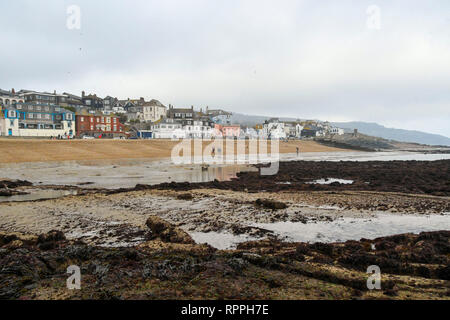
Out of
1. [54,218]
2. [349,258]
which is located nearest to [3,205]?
[54,218]

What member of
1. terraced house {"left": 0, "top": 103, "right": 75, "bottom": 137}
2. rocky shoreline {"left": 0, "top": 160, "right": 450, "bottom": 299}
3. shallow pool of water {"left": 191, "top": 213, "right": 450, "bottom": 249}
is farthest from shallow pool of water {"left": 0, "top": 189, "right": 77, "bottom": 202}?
terraced house {"left": 0, "top": 103, "right": 75, "bottom": 137}

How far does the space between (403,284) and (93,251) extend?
22.5 feet

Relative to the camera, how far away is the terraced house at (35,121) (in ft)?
209

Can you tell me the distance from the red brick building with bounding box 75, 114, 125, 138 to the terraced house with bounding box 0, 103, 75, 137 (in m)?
2.33

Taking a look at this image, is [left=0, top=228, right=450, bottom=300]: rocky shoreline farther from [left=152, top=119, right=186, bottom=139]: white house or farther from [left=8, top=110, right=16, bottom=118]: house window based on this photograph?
[left=152, top=119, right=186, bottom=139]: white house

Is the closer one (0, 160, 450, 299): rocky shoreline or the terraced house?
(0, 160, 450, 299): rocky shoreline

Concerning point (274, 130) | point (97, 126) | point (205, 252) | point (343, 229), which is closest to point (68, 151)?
point (97, 126)

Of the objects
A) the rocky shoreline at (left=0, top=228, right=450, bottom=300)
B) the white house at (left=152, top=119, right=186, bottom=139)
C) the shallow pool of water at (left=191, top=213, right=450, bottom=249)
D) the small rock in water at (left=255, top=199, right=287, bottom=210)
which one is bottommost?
the shallow pool of water at (left=191, top=213, right=450, bottom=249)

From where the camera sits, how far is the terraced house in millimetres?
63562

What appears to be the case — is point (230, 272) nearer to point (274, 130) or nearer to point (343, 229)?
point (343, 229)

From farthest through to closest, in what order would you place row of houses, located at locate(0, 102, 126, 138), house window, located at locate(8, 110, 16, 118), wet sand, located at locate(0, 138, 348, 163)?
row of houses, located at locate(0, 102, 126, 138) → house window, located at locate(8, 110, 16, 118) → wet sand, located at locate(0, 138, 348, 163)

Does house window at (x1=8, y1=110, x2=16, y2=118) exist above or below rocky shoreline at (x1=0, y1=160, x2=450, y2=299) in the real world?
above

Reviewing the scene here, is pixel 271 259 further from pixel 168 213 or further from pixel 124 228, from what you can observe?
pixel 168 213

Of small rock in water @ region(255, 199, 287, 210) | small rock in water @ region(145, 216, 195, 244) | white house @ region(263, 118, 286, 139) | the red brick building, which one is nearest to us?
small rock in water @ region(145, 216, 195, 244)
